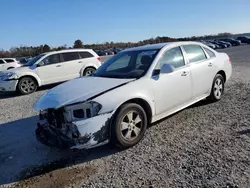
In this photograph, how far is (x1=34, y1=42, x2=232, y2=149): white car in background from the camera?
3.12 meters

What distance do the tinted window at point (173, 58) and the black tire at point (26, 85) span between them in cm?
658

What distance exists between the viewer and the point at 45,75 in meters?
9.12

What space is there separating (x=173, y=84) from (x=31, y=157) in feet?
9.25

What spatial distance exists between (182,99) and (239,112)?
142cm

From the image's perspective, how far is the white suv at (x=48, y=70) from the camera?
28.0 feet

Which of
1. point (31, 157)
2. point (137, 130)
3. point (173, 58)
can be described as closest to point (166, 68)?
point (173, 58)

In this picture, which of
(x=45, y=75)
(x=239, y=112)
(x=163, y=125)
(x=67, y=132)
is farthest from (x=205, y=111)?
(x=45, y=75)

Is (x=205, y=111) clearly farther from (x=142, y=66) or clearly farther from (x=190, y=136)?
(x=142, y=66)

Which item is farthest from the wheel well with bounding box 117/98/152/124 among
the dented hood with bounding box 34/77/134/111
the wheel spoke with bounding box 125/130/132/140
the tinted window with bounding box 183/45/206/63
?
the tinted window with bounding box 183/45/206/63

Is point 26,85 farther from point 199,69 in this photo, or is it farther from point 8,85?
point 199,69

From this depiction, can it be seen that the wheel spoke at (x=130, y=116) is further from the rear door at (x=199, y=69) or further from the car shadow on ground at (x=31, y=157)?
the rear door at (x=199, y=69)

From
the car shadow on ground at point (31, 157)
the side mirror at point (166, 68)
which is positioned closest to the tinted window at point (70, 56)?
the car shadow on ground at point (31, 157)

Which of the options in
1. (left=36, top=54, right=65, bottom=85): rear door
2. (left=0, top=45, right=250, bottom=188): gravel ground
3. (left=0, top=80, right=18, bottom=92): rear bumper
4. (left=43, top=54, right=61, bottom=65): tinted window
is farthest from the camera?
(left=43, top=54, right=61, bottom=65): tinted window

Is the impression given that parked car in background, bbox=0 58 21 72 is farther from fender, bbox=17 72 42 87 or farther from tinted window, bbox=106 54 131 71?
tinted window, bbox=106 54 131 71
